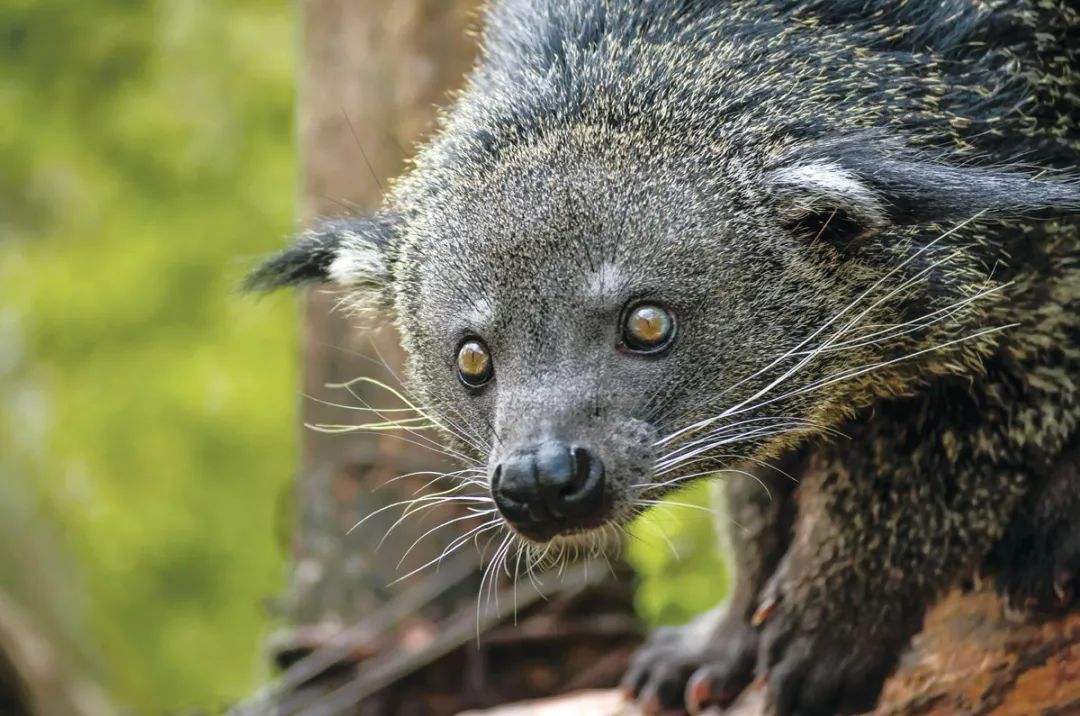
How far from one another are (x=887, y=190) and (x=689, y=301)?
2.47ft

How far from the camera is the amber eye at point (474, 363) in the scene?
490cm

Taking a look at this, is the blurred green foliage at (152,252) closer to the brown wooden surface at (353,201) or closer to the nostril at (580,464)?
the brown wooden surface at (353,201)

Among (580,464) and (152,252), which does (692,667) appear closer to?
(580,464)

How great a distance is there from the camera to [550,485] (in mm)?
4336

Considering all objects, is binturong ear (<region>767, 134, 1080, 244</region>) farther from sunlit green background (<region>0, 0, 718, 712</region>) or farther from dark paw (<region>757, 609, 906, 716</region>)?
sunlit green background (<region>0, 0, 718, 712</region>)

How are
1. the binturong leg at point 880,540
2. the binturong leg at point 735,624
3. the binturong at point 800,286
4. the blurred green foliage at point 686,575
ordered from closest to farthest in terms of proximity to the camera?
the binturong at point 800,286, the binturong leg at point 880,540, the binturong leg at point 735,624, the blurred green foliage at point 686,575

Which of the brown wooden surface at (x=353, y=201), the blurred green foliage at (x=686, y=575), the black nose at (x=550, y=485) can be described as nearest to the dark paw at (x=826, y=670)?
the black nose at (x=550, y=485)

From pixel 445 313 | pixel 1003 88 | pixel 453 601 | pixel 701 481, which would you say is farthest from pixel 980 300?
pixel 453 601

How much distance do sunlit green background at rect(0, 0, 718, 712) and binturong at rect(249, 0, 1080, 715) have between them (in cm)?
677

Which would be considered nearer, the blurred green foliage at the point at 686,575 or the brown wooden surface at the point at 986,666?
the brown wooden surface at the point at 986,666

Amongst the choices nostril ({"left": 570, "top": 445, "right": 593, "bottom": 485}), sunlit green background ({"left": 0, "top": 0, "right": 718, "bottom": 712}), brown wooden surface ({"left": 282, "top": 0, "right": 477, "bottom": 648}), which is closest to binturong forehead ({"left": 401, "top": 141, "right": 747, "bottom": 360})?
nostril ({"left": 570, "top": 445, "right": 593, "bottom": 485})

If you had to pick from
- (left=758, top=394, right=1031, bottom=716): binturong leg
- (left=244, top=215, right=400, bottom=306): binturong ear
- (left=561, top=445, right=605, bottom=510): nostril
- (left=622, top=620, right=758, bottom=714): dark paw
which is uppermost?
(left=244, top=215, right=400, bottom=306): binturong ear

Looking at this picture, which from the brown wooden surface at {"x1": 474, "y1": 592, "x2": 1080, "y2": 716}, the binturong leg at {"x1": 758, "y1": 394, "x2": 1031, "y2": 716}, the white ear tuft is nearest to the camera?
the white ear tuft

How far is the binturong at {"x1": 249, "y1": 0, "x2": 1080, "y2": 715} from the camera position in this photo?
4.55 m
